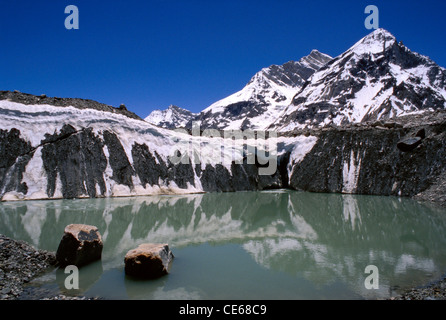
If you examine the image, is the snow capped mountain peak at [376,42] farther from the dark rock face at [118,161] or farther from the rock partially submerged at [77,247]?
the rock partially submerged at [77,247]

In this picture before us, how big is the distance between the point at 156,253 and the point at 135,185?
Result: 25.8 metres

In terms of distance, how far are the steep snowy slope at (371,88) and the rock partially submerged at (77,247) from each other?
106 meters

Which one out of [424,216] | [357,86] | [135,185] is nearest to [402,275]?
[424,216]

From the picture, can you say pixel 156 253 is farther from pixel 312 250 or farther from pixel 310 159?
pixel 310 159

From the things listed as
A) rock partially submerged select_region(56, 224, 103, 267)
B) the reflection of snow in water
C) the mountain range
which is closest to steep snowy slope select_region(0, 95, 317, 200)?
the reflection of snow in water

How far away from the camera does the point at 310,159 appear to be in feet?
138

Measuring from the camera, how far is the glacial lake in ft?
30.4

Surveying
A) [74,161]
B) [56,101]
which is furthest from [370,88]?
[74,161]

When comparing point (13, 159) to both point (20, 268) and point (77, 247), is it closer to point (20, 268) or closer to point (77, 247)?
point (20, 268)

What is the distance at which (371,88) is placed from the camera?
120 m

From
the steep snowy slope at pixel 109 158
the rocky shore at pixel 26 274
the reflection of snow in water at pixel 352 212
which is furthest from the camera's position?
the steep snowy slope at pixel 109 158

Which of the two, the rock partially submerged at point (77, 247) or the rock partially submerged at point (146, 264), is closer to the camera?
the rock partially submerged at point (146, 264)

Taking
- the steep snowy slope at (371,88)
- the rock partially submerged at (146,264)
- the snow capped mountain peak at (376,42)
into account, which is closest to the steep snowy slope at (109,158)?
the rock partially submerged at (146,264)

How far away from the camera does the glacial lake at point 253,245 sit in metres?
9.27
